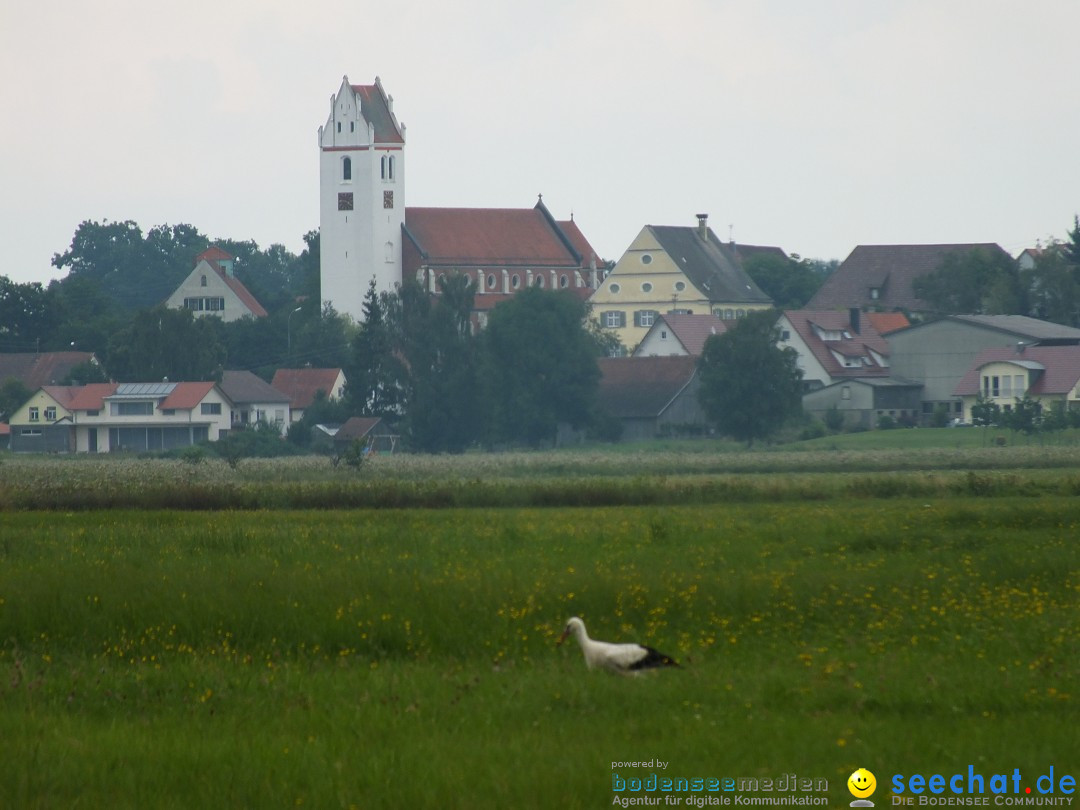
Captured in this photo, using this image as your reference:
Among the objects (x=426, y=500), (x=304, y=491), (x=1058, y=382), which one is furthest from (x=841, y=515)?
(x=1058, y=382)

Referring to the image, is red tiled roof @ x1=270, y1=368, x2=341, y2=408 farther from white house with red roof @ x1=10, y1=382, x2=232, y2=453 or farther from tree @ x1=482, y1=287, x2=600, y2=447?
tree @ x1=482, y1=287, x2=600, y2=447

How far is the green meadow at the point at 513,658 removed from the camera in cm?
1059

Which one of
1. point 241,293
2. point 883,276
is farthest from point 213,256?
point 883,276

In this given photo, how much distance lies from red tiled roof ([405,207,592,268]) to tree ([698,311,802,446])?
205 feet

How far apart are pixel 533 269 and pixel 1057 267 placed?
5584 centimetres

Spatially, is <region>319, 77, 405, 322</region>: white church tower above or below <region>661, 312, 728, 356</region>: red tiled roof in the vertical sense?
above

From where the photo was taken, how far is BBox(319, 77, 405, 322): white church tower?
140m

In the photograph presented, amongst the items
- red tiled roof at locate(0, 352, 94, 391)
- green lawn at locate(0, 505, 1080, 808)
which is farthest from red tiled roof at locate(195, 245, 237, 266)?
green lawn at locate(0, 505, 1080, 808)

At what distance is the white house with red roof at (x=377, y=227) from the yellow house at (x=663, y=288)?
39.6 ft

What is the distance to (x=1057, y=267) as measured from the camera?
376ft

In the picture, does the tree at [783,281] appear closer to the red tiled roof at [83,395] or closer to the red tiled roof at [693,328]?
the red tiled roof at [693,328]

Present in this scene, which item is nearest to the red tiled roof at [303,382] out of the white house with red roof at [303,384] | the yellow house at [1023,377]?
the white house with red roof at [303,384]

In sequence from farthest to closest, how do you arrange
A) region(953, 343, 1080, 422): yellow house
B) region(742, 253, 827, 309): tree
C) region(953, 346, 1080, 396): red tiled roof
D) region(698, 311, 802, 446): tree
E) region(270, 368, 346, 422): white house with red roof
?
region(742, 253, 827, 309): tree, region(270, 368, 346, 422): white house with red roof, region(953, 346, 1080, 396): red tiled roof, region(953, 343, 1080, 422): yellow house, region(698, 311, 802, 446): tree

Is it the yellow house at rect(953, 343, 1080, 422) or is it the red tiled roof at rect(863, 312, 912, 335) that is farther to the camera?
the red tiled roof at rect(863, 312, 912, 335)
